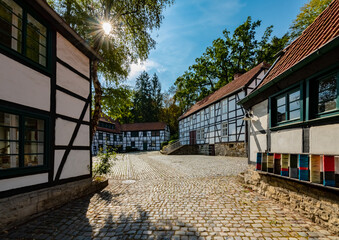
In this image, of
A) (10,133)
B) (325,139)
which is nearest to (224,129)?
(325,139)

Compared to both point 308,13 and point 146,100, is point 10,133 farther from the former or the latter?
point 146,100

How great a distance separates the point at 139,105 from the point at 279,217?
45.9 metres

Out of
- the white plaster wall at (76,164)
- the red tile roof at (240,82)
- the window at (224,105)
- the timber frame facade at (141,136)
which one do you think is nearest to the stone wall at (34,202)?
the white plaster wall at (76,164)

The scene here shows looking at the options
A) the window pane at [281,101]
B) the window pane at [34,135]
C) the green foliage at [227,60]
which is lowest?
the window pane at [34,135]

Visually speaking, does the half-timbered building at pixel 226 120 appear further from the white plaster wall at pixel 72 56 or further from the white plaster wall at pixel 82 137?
the white plaster wall at pixel 82 137

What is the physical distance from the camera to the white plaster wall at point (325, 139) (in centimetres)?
300

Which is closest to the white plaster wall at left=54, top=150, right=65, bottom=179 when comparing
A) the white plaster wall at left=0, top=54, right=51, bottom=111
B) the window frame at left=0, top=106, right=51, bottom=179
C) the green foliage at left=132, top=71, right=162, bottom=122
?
the window frame at left=0, top=106, right=51, bottom=179

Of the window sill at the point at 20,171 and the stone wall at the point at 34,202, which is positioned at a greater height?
the window sill at the point at 20,171

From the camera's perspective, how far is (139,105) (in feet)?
156

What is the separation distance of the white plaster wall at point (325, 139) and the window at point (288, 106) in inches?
26.3

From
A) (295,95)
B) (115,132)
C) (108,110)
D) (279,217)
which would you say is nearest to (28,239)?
(279,217)

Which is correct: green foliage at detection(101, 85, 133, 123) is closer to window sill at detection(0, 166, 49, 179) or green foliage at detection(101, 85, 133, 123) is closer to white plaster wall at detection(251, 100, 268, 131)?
window sill at detection(0, 166, 49, 179)

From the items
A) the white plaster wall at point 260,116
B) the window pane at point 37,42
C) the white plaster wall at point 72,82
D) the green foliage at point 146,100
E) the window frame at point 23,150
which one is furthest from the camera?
the green foliage at point 146,100

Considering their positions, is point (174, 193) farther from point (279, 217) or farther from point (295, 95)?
point (295, 95)
